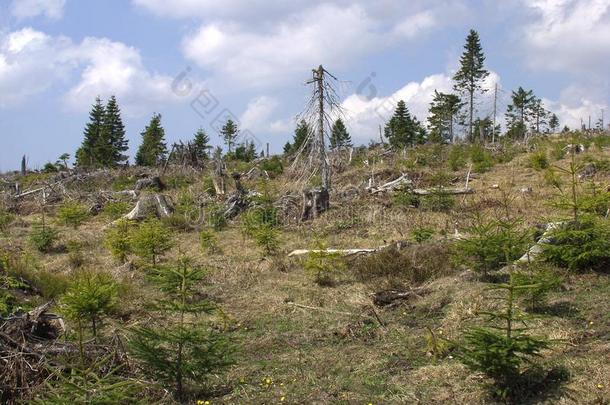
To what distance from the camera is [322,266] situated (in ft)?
31.5

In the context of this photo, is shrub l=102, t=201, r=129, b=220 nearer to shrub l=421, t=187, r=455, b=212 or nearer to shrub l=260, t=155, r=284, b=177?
shrub l=260, t=155, r=284, b=177

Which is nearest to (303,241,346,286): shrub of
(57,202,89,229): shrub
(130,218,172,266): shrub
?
(130,218,172,266): shrub

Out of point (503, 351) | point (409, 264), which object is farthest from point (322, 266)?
point (503, 351)

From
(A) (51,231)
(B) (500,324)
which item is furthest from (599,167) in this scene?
(A) (51,231)

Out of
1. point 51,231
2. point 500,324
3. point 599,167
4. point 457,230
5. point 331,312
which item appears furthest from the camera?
point 599,167

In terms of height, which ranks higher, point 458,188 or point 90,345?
point 458,188

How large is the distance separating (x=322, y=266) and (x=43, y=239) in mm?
7599

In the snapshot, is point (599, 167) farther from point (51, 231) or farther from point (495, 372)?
point (51, 231)

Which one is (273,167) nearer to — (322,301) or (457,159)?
(457,159)

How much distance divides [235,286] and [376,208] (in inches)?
239

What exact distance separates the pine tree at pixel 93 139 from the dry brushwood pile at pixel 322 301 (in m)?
30.3

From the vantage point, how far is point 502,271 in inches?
338

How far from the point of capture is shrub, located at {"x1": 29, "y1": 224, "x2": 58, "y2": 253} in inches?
517

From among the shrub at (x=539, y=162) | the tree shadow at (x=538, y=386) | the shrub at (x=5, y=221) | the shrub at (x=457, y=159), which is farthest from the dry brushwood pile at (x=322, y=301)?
the shrub at (x=457, y=159)
